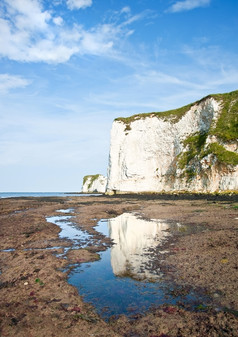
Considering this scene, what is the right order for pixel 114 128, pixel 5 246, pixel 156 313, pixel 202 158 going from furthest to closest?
pixel 114 128, pixel 202 158, pixel 5 246, pixel 156 313

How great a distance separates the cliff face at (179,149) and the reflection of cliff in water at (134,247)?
29.3 m

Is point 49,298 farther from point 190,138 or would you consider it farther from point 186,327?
point 190,138

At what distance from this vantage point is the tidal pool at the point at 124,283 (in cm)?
474

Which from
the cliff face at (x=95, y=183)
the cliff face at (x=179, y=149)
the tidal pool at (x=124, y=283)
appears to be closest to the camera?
the tidal pool at (x=124, y=283)

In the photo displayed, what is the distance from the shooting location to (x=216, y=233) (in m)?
10.3

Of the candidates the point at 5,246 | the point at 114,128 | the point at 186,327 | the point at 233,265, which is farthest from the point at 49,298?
the point at 114,128

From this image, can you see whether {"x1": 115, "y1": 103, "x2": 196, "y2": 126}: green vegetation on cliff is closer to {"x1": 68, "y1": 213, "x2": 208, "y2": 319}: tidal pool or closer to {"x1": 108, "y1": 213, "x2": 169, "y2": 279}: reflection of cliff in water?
{"x1": 108, "y1": 213, "x2": 169, "y2": 279}: reflection of cliff in water

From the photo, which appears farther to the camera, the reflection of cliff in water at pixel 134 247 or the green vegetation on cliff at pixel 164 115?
the green vegetation on cliff at pixel 164 115

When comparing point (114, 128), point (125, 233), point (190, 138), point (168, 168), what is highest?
point (114, 128)

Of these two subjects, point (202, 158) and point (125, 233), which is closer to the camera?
point (125, 233)

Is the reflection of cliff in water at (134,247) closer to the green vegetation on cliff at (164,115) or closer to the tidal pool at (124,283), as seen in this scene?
the tidal pool at (124,283)

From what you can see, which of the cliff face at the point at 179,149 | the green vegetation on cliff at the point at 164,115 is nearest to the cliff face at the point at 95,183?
the cliff face at the point at 179,149

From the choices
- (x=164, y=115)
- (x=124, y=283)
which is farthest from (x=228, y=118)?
(x=124, y=283)

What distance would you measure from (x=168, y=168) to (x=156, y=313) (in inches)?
2022
